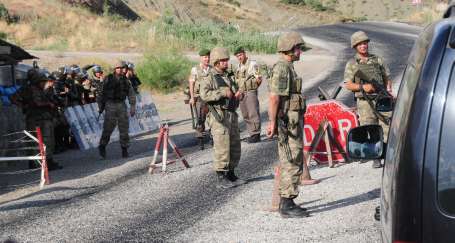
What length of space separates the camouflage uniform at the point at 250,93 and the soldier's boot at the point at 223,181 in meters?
4.01

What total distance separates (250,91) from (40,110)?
160 inches

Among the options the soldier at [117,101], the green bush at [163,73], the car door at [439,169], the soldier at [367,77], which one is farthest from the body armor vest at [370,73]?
the green bush at [163,73]

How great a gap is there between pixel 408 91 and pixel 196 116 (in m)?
11.6

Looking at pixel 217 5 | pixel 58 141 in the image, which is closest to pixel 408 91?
pixel 58 141

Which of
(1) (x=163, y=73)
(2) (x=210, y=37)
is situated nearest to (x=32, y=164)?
(1) (x=163, y=73)

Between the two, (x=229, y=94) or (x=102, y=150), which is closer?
(x=229, y=94)

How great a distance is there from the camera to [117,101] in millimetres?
14516

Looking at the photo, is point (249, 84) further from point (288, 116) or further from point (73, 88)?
point (288, 116)

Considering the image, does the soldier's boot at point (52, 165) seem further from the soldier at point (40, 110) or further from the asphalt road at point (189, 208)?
the asphalt road at point (189, 208)

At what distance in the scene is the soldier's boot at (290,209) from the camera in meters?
8.43

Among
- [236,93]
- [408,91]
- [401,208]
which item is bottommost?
[236,93]

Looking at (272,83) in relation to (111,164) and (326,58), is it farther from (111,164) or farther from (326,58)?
(326,58)

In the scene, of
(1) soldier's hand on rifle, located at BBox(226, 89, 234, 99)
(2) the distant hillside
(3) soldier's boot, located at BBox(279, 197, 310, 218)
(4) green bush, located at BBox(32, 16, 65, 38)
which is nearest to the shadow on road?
(3) soldier's boot, located at BBox(279, 197, 310, 218)

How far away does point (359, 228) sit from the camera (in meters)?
7.79
